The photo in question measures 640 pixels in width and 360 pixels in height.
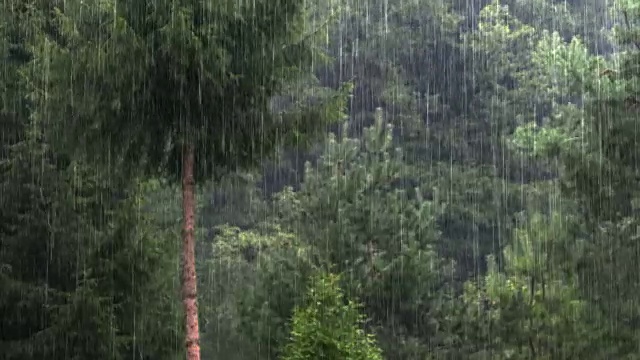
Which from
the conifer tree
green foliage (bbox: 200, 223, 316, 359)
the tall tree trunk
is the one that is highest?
the conifer tree

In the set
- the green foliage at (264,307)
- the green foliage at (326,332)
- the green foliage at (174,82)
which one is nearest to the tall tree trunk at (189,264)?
the green foliage at (174,82)

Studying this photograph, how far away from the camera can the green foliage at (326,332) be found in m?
8.93

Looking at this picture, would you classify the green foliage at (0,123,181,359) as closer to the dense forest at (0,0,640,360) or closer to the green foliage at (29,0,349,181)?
the dense forest at (0,0,640,360)

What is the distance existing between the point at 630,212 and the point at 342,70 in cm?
2084

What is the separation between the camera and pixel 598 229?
579 inches

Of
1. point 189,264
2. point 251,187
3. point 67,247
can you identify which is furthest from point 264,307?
point 189,264

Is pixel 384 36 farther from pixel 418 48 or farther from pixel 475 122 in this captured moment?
pixel 475 122

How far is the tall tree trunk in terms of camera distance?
8.98m

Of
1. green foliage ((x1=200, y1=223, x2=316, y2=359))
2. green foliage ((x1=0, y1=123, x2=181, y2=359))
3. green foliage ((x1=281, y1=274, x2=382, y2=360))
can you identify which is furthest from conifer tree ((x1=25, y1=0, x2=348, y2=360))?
green foliage ((x1=200, y1=223, x2=316, y2=359))

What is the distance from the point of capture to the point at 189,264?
9055 millimetres

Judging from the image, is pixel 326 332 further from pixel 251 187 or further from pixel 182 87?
pixel 251 187

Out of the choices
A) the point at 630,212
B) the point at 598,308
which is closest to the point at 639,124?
the point at 630,212

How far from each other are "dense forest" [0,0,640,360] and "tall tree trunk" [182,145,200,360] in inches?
0.9

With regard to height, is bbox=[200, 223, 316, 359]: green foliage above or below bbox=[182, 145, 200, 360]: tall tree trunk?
below
